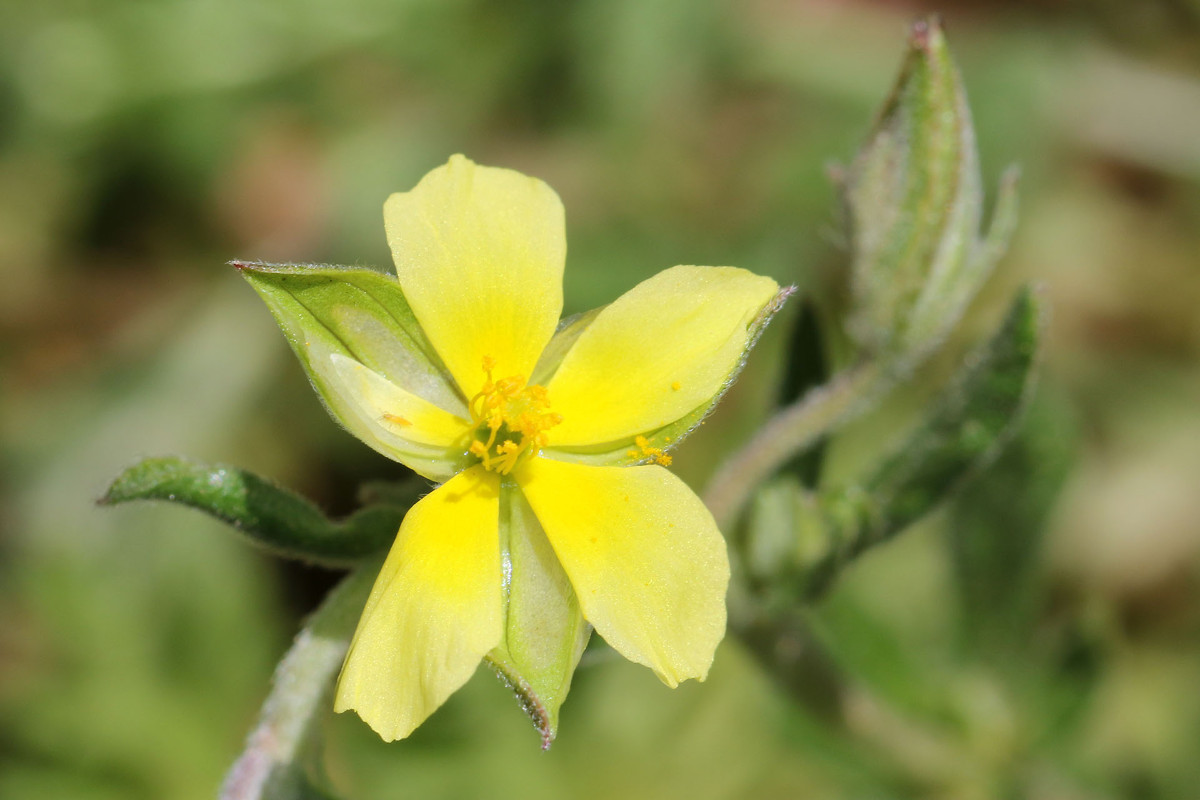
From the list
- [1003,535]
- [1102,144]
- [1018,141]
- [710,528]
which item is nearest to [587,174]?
[1018,141]

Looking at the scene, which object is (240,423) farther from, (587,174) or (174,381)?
(587,174)

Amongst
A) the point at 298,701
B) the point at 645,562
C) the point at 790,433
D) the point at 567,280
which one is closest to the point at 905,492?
the point at 790,433

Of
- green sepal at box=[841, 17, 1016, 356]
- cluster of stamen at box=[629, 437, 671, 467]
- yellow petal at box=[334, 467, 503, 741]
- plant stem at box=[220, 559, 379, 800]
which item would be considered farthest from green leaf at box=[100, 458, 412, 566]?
green sepal at box=[841, 17, 1016, 356]

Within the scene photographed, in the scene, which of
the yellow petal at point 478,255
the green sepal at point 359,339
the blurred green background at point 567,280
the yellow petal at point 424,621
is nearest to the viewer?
the yellow petal at point 424,621

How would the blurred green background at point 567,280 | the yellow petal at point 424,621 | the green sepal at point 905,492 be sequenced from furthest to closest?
1. the blurred green background at point 567,280
2. the green sepal at point 905,492
3. the yellow petal at point 424,621

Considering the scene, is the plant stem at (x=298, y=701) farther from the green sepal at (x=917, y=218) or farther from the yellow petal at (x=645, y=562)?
the green sepal at (x=917, y=218)

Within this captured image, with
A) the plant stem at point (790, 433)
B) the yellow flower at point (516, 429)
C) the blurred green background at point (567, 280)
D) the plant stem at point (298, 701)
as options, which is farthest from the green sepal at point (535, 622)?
the blurred green background at point (567, 280)

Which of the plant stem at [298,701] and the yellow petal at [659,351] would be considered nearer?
the yellow petal at [659,351]
